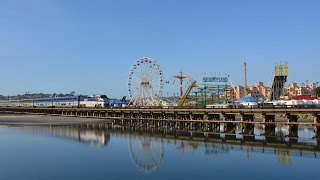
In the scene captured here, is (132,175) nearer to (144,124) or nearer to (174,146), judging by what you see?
(174,146)

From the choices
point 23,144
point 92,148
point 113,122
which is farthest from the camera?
point 113,122

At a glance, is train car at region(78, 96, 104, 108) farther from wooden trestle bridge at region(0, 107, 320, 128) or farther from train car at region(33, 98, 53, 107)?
train car at region(33, 98, 53, 107)

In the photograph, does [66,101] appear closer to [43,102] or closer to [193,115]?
[43,102]

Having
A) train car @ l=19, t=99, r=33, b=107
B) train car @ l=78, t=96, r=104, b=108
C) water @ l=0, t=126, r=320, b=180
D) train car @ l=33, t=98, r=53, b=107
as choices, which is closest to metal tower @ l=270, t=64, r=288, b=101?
train car @ l=78, t=96, r=104, b=108

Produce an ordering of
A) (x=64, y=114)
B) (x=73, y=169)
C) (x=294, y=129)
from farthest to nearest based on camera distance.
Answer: (x=64, y=114) → (x=294, y=129) → (x=73, y=169)

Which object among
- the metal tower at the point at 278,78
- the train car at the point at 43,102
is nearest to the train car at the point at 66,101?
the train car at the point at 43,102

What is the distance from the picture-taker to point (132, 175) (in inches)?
1134

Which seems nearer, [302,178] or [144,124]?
[302,178]

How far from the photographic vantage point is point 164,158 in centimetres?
3756

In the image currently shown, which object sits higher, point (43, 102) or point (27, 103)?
point (43, 102)

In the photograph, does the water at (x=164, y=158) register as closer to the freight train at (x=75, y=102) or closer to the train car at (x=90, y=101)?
the train car at (x=90, y=101)

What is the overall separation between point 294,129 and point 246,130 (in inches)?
298

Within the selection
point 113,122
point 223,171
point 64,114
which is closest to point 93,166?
point 223,171

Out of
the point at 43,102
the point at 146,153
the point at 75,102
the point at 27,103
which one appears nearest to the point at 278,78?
the point at 75,102
